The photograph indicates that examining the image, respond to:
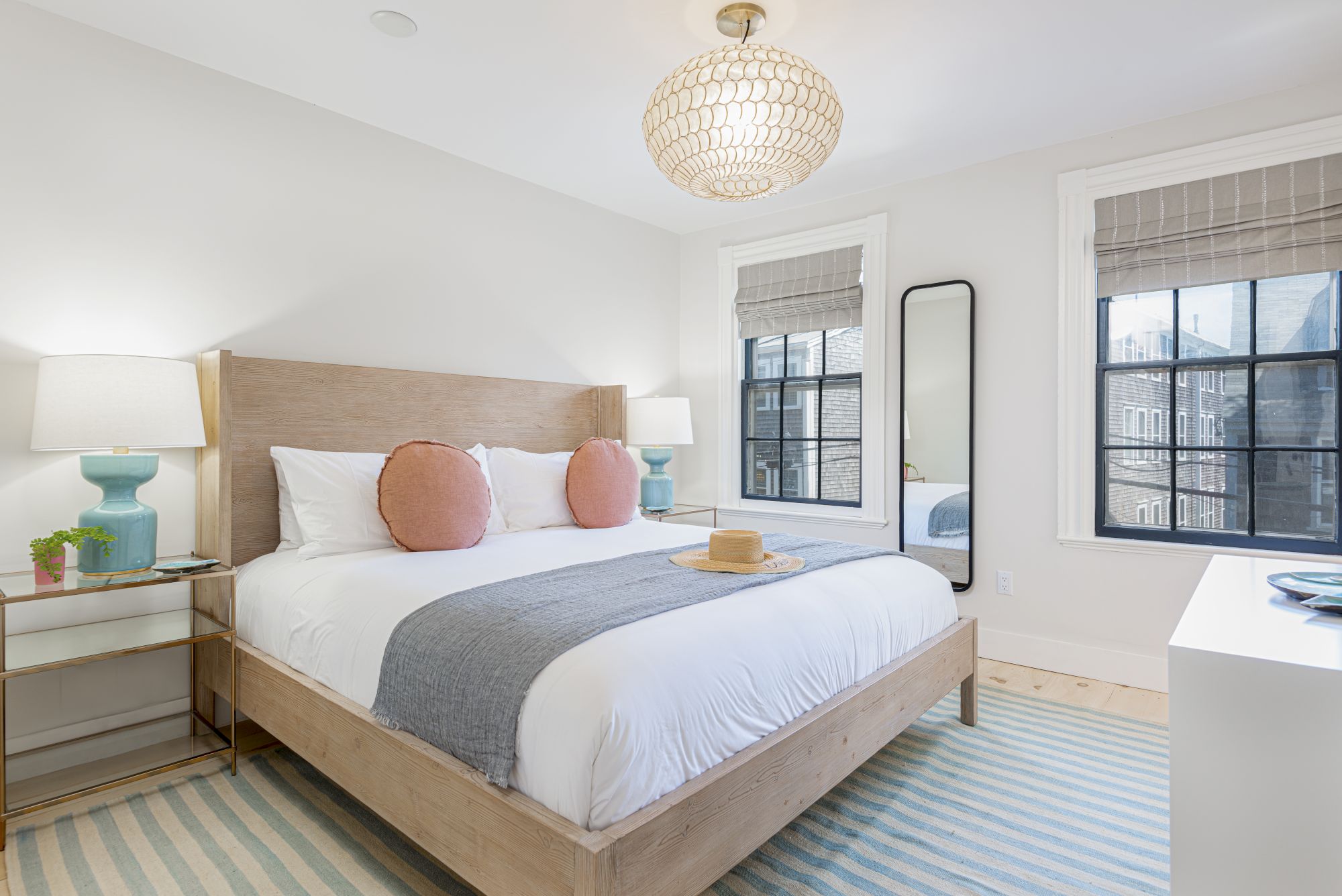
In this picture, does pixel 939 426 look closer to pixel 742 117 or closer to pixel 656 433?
pixel 656 433

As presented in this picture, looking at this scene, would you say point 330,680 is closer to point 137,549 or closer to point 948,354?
point 137,549

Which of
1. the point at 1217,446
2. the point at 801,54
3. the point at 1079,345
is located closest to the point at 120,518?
the point at 801,54

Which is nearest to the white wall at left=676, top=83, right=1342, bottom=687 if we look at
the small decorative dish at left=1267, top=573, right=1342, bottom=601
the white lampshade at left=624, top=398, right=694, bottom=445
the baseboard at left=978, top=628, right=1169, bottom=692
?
the baseboard at left=978, top=628, right=1169, bottom=692

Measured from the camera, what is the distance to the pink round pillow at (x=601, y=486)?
312 cm

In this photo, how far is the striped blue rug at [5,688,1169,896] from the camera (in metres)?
1.69

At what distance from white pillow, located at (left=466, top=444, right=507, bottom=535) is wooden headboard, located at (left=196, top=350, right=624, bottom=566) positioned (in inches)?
11.7

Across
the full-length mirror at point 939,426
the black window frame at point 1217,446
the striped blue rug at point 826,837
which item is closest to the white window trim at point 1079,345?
the black window frame at point 1217,446

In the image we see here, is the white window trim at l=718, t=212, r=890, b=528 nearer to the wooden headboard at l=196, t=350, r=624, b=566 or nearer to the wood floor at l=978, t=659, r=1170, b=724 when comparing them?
the wood floor at l=978, t=659, r=1170, b=724

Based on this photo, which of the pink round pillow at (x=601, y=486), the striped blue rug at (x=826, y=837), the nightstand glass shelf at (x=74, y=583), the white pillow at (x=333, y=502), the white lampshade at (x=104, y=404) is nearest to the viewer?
the striped blue rug at (x=826, y=837)

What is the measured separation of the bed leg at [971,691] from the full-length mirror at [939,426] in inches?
38.7

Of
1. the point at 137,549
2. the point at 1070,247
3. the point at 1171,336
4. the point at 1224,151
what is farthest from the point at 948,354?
the point at 137,549

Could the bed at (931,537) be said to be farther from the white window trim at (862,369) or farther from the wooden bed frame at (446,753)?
the wooden bed frame at (446,753)

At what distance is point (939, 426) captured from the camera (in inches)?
142

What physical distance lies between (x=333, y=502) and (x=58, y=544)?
76 centimetres
